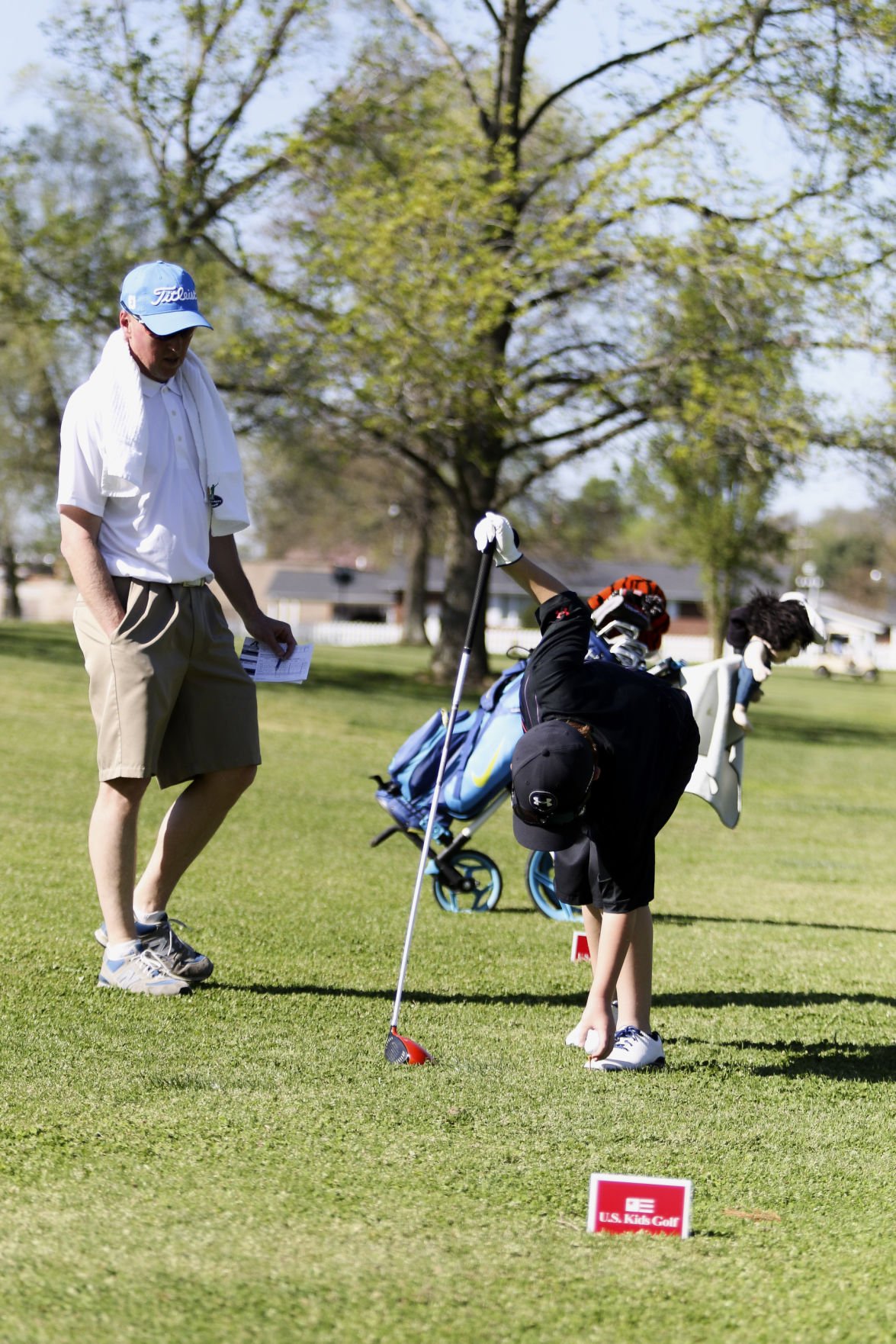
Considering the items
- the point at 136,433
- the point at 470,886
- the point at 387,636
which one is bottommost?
the point at 387,636

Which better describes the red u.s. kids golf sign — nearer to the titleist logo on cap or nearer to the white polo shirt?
the white polo shirt

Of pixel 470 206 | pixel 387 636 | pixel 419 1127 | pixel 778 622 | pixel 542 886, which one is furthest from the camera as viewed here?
pixel 387 636

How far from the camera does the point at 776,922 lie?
7.61m

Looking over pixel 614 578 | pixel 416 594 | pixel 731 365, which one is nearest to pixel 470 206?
pixel 731 365

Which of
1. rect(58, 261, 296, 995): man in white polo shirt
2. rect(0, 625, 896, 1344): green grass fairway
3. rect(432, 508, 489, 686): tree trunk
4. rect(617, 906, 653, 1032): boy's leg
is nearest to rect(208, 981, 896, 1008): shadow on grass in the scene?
rect(0, 625, 896, 1344): green grass fairway

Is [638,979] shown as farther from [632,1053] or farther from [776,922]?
[776,922]

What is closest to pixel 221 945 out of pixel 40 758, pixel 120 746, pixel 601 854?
pixel 120 746

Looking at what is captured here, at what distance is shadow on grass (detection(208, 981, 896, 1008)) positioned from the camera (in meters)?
5.16

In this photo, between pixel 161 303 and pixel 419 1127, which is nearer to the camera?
pixel 419 1127

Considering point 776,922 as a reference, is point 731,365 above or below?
above

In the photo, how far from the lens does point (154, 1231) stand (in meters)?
2.96

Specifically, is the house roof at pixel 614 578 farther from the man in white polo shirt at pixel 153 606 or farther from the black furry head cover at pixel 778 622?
the man in white polo shirt at pixel 153 606

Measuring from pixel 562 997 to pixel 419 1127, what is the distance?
1.74 m

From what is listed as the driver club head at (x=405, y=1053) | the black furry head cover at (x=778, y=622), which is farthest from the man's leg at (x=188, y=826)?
the black furry head cover at (x=778, y=622)
